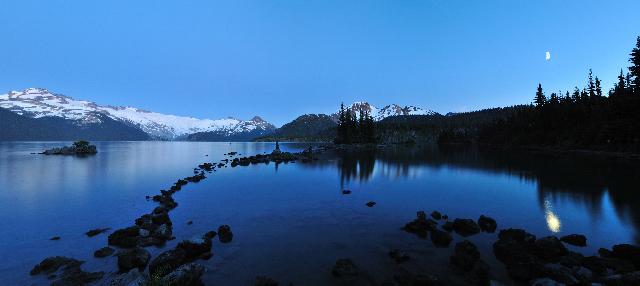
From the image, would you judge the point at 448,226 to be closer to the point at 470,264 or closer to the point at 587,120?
the point at 470,264

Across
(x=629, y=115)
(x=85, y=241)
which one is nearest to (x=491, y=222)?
(x=85, y=241)

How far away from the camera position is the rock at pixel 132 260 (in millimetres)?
18889

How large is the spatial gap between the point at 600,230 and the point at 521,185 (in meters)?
24.0

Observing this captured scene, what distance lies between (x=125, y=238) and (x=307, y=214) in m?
15.8

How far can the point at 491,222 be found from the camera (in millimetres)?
26625

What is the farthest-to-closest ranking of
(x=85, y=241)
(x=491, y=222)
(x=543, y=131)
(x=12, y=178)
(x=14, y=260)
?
(x=543, y=131) → (x=12, y=178) → (x=491, y=222) → (x=85, y=241) → (x=14, y=260)

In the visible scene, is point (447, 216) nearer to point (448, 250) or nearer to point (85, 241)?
point (448, 250)

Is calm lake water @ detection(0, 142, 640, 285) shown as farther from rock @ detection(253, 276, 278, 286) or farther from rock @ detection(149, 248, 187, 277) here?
rock @ detection(149, 248, 187, 277)

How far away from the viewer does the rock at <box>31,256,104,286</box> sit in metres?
17.1

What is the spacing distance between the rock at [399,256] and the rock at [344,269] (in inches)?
120

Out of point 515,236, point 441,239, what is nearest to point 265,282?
point 441,239

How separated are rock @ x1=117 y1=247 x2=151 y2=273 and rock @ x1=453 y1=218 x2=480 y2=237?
22.6 m

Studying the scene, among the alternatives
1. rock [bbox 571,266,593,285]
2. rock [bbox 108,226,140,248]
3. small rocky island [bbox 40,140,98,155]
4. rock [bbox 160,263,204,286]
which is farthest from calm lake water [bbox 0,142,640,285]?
small rocky island [bbox 40,140,98,155]

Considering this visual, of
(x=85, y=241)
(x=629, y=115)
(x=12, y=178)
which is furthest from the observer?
(x=629, y=115)
